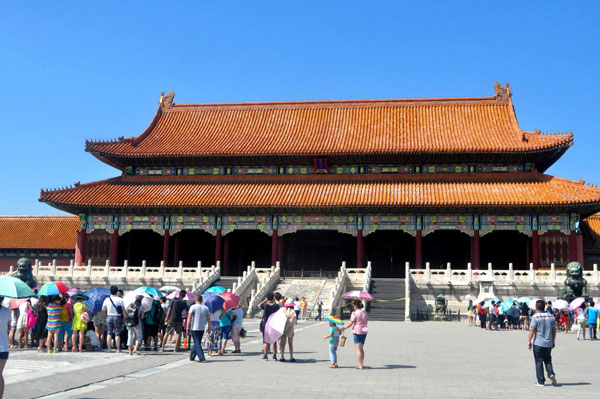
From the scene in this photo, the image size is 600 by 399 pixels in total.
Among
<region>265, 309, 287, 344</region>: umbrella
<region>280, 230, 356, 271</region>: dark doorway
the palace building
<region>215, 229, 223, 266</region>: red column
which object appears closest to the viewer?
<region>265, 309, 287, 344</region>: umbrella

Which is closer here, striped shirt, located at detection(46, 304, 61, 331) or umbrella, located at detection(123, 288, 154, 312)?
striped shirt, located at detection(46, 304, 61, 331)

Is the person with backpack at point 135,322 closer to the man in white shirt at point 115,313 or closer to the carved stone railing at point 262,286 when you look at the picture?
the man in white shirt at point 115,313

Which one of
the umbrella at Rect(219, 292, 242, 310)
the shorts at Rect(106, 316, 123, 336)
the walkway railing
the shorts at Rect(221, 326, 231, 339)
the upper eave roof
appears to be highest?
the upper eave roof

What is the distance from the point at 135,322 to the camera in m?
15.3

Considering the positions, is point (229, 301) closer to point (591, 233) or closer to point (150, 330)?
point (150, 330)

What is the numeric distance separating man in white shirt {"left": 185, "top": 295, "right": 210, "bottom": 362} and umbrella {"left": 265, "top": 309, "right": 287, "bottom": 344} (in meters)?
1.40

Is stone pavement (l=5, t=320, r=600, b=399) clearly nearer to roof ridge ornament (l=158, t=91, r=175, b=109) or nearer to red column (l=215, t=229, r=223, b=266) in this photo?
red column (l=215, t=229, r=223, b=266)

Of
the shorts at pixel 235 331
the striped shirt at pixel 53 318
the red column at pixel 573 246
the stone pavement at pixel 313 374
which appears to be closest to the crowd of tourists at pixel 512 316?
the stone pavement at pixel 313 374

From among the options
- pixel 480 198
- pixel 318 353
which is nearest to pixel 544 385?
pixel 318 353

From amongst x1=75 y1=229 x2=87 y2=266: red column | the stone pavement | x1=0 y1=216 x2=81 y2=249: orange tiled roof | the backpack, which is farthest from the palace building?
the backpack

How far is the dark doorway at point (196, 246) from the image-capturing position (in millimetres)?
44594

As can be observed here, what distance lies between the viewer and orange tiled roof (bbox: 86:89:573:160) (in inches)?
1633

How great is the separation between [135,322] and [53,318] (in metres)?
1.93

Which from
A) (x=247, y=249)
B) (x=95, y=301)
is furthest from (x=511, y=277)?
(x=95, y=301)
